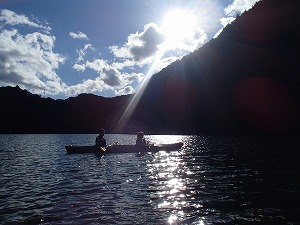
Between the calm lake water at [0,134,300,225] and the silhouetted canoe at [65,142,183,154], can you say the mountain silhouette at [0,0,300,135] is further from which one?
the calm lake water at [0,134,300,225]

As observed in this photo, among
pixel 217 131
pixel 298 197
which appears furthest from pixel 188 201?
pixel 217 131

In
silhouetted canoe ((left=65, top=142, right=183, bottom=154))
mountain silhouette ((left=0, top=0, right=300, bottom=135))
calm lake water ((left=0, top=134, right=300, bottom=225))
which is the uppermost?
mountain silhouette ((left=0, top=0, right=300, bottom=135))

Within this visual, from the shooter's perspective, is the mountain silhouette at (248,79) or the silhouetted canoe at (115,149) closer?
the silhouetted canoe at (115,149)

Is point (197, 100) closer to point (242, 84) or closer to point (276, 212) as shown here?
point (242, 84)

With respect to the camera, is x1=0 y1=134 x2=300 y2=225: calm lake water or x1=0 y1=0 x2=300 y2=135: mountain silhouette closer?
x1=0 y1=134 x2=300 y2=225: calm lake water

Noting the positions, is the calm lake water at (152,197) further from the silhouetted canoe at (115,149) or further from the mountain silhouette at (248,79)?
the mountain silhouette at (248,79)

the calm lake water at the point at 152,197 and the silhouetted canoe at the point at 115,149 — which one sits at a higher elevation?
the silhouetted canoe at the point at 115,149

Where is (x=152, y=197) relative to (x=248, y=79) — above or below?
below

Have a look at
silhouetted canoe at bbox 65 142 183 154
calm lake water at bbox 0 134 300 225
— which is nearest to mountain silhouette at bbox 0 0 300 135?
silhouetted canoe at bbox 65 142 183 154

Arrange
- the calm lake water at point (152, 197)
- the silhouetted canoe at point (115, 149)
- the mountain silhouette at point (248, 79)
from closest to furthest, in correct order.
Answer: the calm lake water at point (152, 197)
the silhouetted canoe at point (115, 149)
the mountain silhouette at point (248, 79)

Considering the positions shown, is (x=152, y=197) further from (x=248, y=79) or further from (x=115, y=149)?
(x=248, y=79)

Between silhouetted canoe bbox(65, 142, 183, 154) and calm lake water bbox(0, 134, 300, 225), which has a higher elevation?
silhouetted canoe bbox(65, 142, 183, 154)

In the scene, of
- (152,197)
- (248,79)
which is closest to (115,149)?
(152,197)

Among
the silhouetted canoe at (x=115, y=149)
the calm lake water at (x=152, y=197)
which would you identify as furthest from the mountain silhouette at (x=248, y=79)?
the calm lake water at (x=152, y=197)
